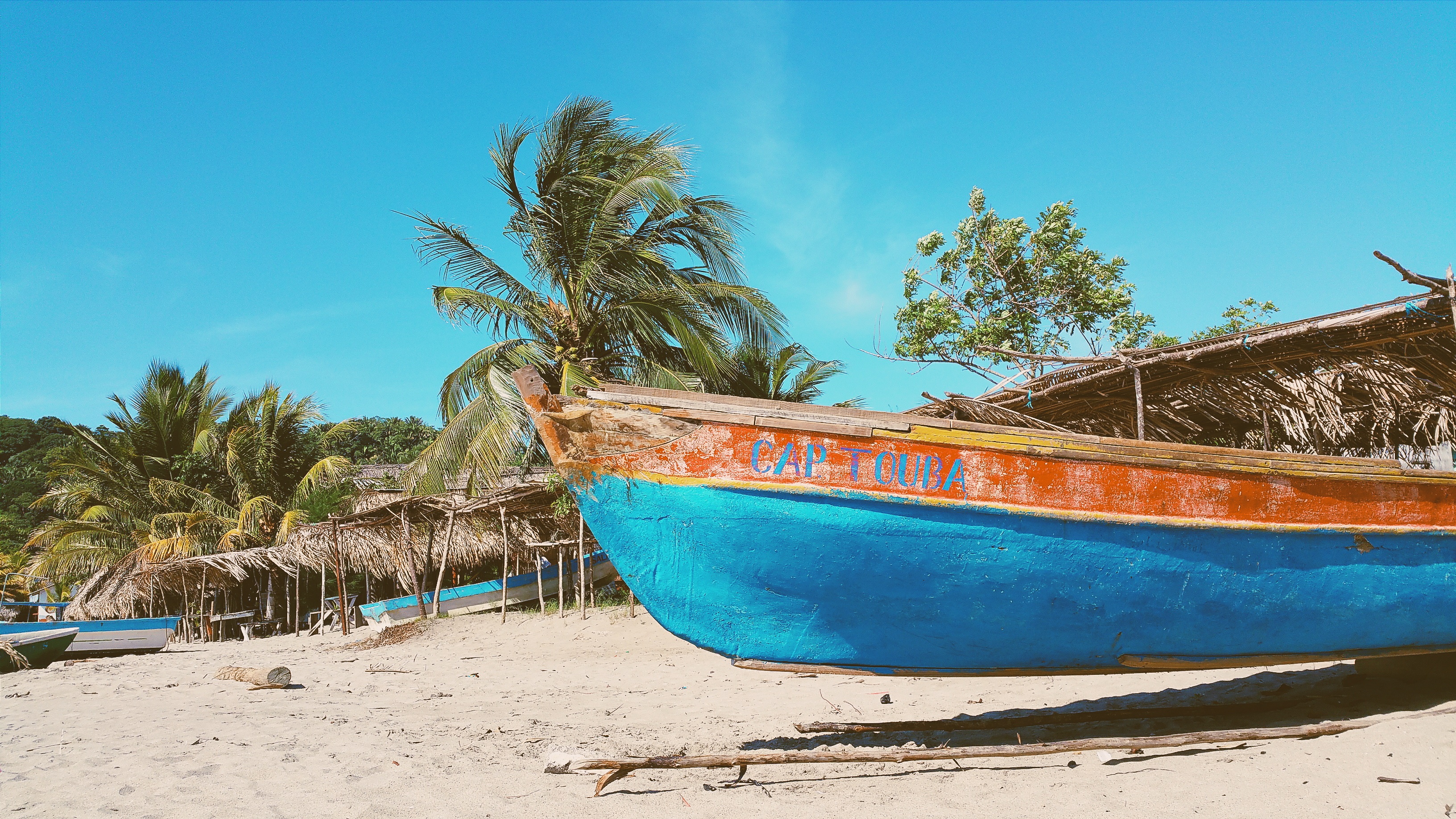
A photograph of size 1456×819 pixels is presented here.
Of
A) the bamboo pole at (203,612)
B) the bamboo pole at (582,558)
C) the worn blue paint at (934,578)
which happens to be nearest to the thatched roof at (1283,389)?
the worn blue paint at (934,578)

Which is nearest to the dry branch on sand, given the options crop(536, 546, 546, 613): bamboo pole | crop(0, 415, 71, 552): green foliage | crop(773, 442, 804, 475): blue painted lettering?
crop(536, 546, 546, 613): bamboo pole

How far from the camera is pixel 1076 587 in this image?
13.6ft

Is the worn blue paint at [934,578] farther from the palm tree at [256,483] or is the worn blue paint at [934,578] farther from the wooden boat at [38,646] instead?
the palm tree at [256,483]

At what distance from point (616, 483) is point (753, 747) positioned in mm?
2064

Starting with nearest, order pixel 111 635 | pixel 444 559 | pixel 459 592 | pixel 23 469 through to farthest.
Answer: pixel 444 559, pixel 111 635, pixel 459 592, pixel 23 469

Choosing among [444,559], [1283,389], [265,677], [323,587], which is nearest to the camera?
[1283,389]

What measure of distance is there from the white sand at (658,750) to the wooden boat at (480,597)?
253 inches

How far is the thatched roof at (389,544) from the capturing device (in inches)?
598

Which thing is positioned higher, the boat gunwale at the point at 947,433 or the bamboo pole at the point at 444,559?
the boat gunwale at the point at 947,433

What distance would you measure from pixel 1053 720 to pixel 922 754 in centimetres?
133

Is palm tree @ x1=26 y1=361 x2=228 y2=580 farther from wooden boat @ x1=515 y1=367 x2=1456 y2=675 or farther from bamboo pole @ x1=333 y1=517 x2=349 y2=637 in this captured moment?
wooden boat @ x1=515 y1=367 x2=1456 y2=675

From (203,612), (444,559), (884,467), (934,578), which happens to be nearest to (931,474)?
(884,467)

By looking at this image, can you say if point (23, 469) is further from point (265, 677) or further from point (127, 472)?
point (265, 677)

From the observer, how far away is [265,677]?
8.83 meters
